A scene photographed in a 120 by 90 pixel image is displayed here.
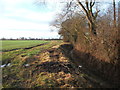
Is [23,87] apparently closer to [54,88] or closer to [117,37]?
[54,88]

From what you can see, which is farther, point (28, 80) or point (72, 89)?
point (28, 80)

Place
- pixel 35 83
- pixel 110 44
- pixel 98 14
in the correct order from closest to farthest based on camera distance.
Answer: pixel 35 83, pixel 110 44, pixel 98 14

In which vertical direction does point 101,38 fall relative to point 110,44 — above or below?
above

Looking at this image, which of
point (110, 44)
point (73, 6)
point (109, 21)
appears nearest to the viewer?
point (110, 44)

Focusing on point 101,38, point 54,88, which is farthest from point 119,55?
point 54,88

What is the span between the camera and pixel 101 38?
20.9ft

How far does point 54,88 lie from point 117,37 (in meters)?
4.66

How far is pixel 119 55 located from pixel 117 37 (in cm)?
111

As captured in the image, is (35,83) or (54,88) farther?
(35,83)

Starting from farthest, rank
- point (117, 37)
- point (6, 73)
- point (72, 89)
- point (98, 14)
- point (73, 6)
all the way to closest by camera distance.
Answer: point (73, 6) → point (98, 14) → point (117, 37) → point (6, 73) → point (72, 89)

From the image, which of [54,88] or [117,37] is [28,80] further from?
[117,37]

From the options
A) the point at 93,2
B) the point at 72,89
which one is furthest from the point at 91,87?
the point at 93,2

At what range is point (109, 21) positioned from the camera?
617 cm

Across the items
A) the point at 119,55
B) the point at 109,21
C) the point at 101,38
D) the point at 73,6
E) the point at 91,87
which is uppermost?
the point at 73,6
